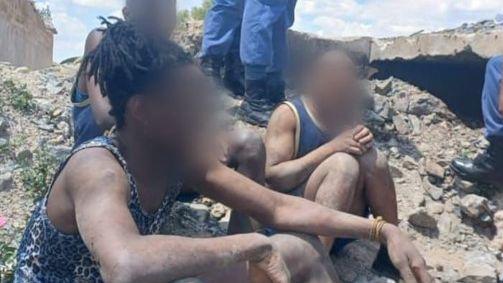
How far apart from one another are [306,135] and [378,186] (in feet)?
1.29

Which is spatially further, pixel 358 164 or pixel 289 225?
pixel 358 164

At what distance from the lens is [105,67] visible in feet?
7.91

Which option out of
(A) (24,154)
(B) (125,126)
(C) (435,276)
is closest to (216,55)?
(A) (24,154)

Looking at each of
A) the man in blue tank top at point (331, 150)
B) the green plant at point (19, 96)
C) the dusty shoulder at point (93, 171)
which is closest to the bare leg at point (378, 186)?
the man in blue tank top at point (331, 150)

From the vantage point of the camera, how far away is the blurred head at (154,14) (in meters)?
2.81

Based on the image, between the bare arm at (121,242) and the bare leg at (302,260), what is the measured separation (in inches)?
8.4

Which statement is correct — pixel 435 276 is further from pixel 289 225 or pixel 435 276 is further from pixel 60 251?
pixel 60 251

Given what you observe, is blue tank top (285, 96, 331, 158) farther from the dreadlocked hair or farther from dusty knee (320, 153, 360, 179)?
the dreadlocked hair

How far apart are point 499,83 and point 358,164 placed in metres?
1.94

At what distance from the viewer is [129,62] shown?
7.68 feet

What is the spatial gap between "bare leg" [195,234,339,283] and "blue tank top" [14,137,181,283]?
41cm

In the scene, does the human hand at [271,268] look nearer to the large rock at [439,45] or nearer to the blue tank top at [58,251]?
the blue tank top at [58,251]

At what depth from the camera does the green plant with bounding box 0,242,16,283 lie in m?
3.28

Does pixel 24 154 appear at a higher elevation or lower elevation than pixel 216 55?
lower
